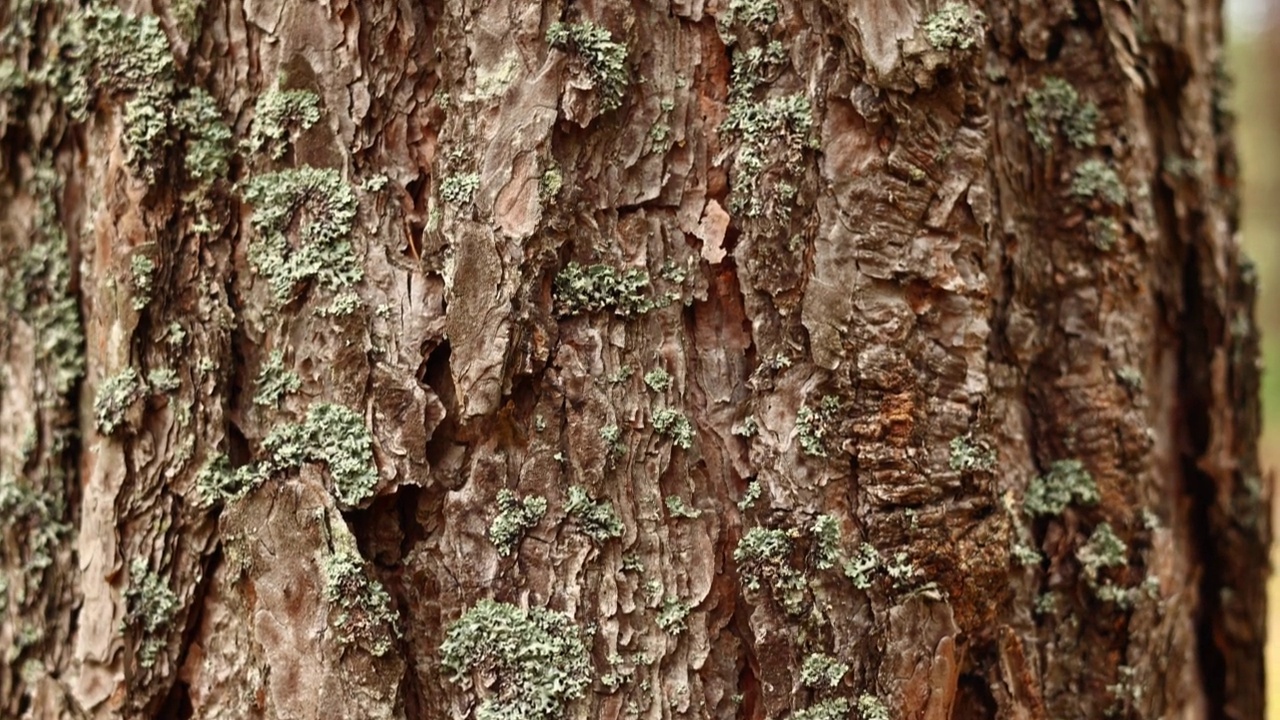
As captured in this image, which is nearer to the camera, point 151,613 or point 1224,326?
point 151,613

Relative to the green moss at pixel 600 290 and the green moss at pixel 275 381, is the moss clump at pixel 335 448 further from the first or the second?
the green moss at pixel 600 290

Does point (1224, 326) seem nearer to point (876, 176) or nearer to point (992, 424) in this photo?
point (992, 424)

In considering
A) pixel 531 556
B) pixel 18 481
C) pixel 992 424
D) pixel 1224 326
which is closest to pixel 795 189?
pixel 992 424

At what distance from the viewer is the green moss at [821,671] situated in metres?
1.39

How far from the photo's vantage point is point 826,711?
139 cm

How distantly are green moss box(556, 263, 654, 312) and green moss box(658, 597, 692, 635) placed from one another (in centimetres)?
40

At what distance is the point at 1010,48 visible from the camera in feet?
5.22

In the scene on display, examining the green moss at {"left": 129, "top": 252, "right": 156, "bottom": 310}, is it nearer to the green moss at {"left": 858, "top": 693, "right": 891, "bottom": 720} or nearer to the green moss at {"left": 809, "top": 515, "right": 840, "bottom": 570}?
the green moss at {"left": 809, "top": 515, "right": 840, "bottom": 570}

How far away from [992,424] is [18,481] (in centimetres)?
155

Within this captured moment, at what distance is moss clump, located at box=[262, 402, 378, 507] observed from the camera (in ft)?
4.57

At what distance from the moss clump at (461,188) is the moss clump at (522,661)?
558mm

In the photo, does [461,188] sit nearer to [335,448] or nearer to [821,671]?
[335,448]

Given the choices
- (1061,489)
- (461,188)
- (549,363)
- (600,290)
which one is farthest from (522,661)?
(1061,489)

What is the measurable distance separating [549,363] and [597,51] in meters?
0.43
